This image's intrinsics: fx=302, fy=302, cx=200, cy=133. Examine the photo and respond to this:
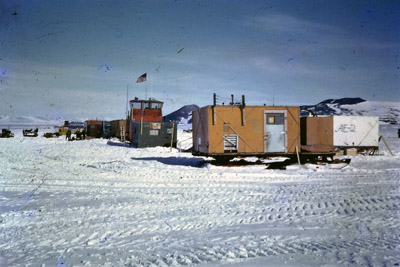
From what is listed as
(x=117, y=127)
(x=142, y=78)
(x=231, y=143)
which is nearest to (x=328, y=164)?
(x=231, y=143)

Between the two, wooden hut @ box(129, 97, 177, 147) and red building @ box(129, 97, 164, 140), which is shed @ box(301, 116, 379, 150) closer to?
wooden hut @ box(129, 97, 177, 147)

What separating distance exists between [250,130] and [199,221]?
9.27m

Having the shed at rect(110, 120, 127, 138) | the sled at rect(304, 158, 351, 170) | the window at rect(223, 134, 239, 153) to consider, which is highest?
the shed at rect(110, 120, 127, 138)

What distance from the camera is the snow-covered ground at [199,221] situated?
4.36 m

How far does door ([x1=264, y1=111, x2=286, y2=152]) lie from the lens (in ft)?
48.8

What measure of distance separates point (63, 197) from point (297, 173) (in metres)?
8.91

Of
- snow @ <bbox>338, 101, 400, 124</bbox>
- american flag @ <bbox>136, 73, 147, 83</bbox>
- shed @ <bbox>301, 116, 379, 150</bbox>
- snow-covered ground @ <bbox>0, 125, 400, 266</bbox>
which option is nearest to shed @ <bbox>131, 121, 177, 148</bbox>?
american flag @ <bbox>136, 73, 147, 83</bbox>

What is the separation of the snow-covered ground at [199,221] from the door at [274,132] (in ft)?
13.0

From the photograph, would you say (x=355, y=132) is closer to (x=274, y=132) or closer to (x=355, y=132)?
(x=355, y=132)

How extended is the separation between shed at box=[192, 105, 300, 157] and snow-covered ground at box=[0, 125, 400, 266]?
3.86 meters

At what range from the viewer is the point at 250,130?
48.5 ft

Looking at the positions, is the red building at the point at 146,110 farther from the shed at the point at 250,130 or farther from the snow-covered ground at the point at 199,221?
the snow-covered ground at the point at 199,221

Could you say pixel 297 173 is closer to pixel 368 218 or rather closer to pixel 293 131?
pixel 293 131

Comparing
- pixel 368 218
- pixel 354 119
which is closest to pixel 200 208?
pixel 368 218
